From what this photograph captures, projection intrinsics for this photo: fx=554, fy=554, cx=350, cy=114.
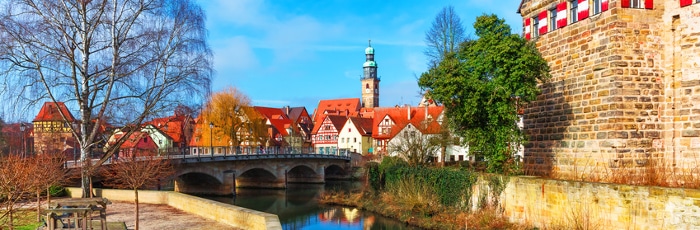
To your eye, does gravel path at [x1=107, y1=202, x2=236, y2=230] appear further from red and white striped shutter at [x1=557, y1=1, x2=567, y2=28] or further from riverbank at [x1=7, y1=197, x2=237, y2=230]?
red and white striped shutter at [x1=557, y1=1, x2=567, y2=28]

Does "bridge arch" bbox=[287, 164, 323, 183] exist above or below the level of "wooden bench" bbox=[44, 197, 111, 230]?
below

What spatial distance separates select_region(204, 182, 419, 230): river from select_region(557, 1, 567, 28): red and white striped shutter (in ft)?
32.0

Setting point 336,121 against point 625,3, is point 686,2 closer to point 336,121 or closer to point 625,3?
point 625,3

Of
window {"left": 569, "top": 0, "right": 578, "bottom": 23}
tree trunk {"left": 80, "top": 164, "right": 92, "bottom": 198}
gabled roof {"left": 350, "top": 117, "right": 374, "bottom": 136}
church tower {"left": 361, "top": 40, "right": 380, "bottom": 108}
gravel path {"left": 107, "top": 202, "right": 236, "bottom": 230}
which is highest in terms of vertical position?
church tower {"left": 361, "top": 40, "right": 380, "bottom": 108}

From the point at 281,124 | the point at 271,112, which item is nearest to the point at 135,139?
the point at 281,124

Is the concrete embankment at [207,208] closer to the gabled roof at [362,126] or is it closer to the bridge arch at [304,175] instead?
the bridge arch at [304,175]

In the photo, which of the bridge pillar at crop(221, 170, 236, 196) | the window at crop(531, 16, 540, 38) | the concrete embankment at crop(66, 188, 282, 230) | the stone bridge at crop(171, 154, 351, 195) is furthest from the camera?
the bridge pillar at crop(221, 170, 236, 196)

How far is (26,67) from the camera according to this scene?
17.5 metres

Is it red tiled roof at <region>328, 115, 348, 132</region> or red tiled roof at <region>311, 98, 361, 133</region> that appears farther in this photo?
red tiled roof at <region>311, 98, 361, 133</region>

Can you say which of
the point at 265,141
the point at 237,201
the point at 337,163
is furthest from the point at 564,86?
the point at 265,141

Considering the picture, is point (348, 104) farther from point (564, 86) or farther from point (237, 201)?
point (564, 86)

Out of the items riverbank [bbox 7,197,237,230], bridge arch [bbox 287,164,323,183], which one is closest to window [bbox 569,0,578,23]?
riverbank [bbox 7,197,237,230]

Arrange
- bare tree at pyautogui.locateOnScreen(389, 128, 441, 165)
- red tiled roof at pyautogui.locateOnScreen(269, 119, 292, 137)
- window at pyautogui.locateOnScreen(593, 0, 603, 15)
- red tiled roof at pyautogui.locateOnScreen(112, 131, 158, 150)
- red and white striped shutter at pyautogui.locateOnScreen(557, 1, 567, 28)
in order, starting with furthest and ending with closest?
red tiled roof at pyautogui.locateOnScreen(269, 119, 292, 137) < bare tree at pyautogui.locateOnScreen(389, 128, 441, 165) < red tiled roof at pyautogui.locateOnScreen(112, 131, 158, 150) < red and white striped shutter at pyautogui.locateOnScreen(557, 1, 567, 28) < window at pyautogui.locateOnScreen(593, 0, 603, 15)

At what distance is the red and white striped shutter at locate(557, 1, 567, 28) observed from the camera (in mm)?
17531
